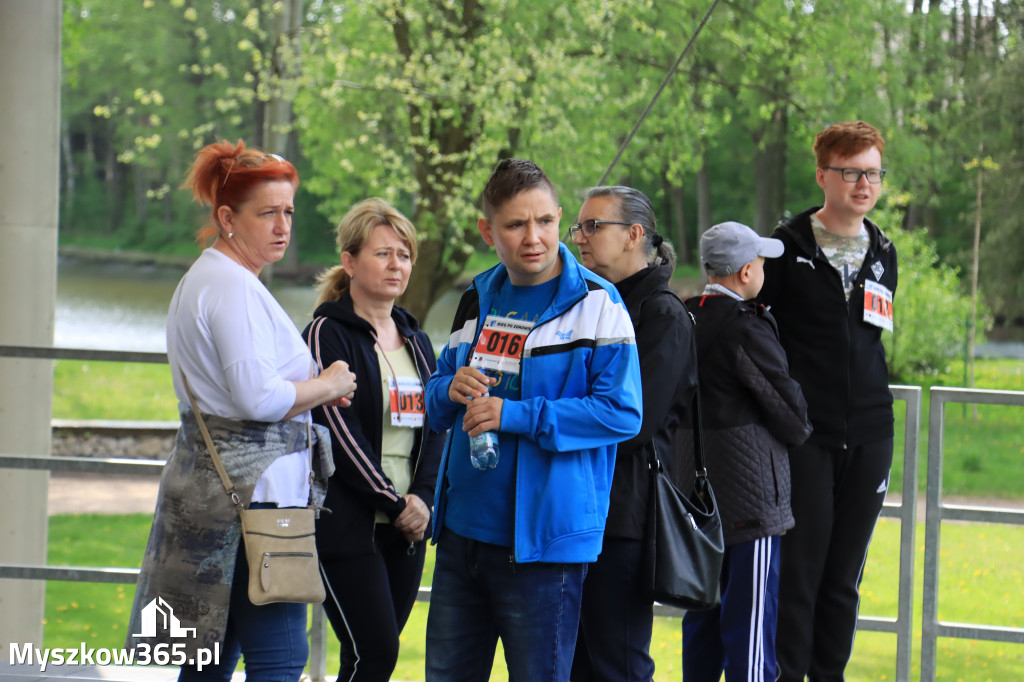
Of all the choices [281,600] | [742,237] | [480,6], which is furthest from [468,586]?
[480,6]

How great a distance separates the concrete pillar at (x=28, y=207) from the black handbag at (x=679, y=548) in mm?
3520

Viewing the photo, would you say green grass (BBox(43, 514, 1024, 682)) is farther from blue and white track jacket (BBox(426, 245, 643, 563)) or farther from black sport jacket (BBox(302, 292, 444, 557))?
blue and white track jacket (BBox(426, 245, 643, 563))

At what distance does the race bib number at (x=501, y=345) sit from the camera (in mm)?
2396

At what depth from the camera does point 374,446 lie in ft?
9.80

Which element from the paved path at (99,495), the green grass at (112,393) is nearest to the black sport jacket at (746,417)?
the paved path at (99,495)

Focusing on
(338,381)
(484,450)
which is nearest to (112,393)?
(338,381)

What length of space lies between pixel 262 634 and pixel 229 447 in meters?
0.43

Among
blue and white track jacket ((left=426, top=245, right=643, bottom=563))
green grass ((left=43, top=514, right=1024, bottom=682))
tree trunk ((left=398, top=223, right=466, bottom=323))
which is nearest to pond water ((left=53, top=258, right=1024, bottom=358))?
tree trunk ((left=398, top=223, right=466, bottom=323))

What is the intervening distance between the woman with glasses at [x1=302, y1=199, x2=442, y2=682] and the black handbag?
0.69m

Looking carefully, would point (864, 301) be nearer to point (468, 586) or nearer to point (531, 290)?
point (531, 290)

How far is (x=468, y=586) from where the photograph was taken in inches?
96.7

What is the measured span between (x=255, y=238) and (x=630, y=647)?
1.29 m

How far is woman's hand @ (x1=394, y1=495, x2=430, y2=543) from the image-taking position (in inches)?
116

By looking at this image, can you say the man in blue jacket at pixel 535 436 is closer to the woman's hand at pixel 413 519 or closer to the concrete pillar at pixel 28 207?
the woman's hand at pixel 413 519
